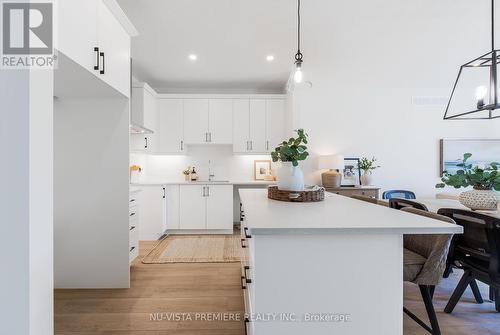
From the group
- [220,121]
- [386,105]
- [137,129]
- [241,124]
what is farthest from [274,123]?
[137,129]

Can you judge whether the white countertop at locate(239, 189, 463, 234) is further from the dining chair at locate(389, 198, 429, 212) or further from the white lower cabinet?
the white lower cabinet

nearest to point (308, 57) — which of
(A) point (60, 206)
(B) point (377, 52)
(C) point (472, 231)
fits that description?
(B) point (377, 52)

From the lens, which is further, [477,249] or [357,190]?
[357,190]

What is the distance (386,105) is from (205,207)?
3.76 metres

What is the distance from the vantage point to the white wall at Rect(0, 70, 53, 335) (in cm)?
99

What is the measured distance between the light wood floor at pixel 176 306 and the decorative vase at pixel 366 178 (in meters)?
1.97

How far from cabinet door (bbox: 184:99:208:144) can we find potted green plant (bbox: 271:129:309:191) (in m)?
2.96

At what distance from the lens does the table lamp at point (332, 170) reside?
4.12 meters

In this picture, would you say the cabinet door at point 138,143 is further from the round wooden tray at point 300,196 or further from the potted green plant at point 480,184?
the potted green plant at point 480,184

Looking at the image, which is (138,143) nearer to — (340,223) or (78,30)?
(78,30)

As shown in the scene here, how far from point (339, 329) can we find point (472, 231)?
4.56 feet

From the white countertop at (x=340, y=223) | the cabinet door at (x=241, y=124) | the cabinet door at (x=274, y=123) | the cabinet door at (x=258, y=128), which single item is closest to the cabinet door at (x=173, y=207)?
the cabinet door at (x=241, y=124)

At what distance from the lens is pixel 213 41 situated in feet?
9.98

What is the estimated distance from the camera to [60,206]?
2.38m
